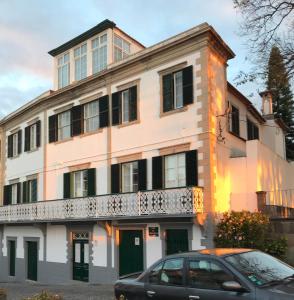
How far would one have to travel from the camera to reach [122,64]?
21547mm

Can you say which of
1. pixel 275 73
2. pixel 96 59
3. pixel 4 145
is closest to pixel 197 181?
pixel 275 73

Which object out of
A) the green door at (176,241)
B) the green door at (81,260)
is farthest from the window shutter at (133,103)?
the green door at (81,260)

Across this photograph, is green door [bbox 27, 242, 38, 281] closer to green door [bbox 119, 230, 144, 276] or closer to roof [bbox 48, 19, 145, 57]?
green door [bbox 119, 230, 144, 276]

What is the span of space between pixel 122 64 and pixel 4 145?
551 inches

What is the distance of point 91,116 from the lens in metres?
23.7

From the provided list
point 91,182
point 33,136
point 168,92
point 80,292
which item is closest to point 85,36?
point 33,136

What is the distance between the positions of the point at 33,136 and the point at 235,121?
12.9m

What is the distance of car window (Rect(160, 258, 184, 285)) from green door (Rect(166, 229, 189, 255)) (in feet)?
31.6

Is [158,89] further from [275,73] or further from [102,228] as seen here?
[102,228]

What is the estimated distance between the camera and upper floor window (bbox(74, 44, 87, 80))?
82.0ft

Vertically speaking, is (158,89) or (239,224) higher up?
(158,89)

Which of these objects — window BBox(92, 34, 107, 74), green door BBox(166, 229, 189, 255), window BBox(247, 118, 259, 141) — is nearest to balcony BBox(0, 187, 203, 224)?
green door BBox(166, 229, 189, 255)

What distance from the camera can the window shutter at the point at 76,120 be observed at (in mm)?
24069

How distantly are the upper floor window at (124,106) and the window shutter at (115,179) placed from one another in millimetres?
2101
